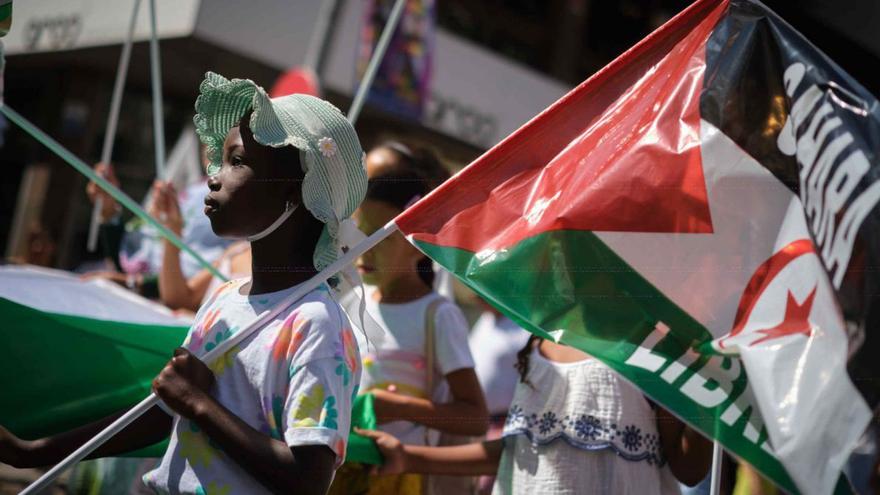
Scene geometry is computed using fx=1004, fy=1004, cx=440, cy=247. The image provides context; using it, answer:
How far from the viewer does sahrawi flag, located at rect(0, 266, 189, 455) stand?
219cm

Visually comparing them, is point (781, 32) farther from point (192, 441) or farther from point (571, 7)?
point (571, 7)

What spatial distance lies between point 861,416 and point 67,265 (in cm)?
1266

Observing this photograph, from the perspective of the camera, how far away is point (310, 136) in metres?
1.80

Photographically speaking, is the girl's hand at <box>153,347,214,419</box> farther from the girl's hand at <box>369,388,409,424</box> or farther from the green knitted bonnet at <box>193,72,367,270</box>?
the girl's hand at <box>369,388,409,424</box>

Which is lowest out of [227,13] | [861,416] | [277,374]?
[277,374]

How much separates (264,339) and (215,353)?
95mm

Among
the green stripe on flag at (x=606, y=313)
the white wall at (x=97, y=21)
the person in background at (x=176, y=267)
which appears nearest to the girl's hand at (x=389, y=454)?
the green stripe on flag at (x=606, y=313)

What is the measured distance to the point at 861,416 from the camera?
1743 millimetres

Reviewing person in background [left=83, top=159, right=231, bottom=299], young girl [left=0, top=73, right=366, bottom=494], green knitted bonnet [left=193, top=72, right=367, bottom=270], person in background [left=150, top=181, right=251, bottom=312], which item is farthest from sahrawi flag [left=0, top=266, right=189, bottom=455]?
person in background [left=83, top=159, right=231, bottom=299]

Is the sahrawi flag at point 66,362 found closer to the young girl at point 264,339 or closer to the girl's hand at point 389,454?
the young girl at point 264,339

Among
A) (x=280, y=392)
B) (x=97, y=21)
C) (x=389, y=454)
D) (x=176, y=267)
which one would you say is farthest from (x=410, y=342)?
(x=97, y=21)

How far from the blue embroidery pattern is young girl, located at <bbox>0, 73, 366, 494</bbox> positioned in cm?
80

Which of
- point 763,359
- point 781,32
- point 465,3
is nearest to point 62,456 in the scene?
point 763,359

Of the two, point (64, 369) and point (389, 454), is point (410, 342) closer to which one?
point (389, 454)
